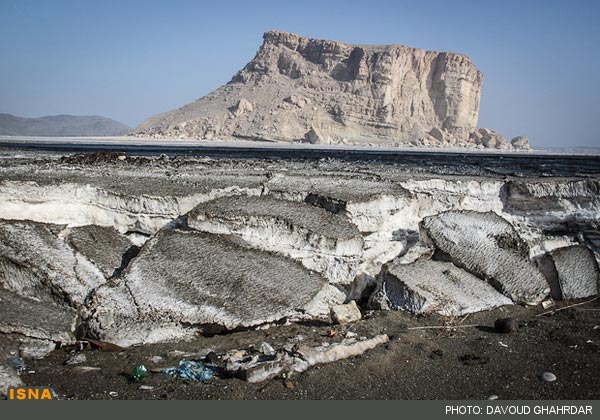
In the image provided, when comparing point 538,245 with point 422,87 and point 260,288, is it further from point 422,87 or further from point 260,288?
point 422,87

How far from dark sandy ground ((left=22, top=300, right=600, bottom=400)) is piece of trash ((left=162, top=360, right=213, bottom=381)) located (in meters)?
0.07

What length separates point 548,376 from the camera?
3.42 meters

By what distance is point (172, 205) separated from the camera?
18.3 feet

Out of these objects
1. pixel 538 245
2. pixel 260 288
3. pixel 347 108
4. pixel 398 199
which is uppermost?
pixel 347 108

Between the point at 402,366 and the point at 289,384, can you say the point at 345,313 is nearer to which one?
the point at 402,366

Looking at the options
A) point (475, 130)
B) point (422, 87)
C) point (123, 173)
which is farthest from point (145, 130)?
point (123, 173)

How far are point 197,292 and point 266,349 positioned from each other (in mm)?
930

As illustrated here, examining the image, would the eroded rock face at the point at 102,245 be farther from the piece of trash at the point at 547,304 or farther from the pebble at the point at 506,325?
the piece of trash at the point at 547,304

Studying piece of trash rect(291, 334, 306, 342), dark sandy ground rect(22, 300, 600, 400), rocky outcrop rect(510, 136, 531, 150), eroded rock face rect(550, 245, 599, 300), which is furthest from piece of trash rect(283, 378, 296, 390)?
rocky outcrop rect(510, 136, 531, 150)

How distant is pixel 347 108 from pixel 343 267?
92473 millimetres

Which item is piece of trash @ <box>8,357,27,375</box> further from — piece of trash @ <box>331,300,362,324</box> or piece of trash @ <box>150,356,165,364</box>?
piece of trash @ <box>331,300,362,324</box>

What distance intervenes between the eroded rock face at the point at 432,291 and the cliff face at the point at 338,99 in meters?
80.4

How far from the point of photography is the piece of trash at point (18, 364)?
3.51 meters

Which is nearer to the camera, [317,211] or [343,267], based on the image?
[343,267]
